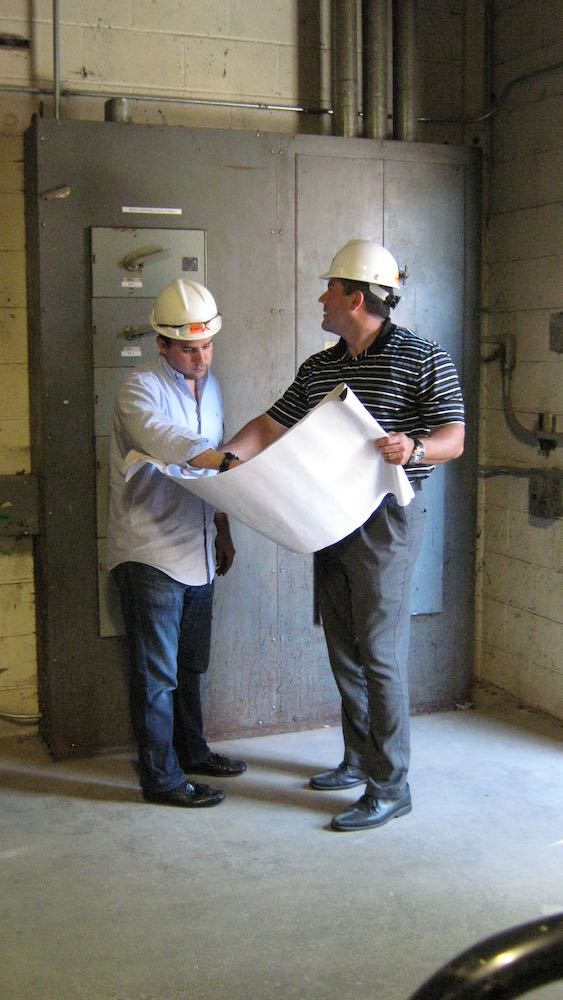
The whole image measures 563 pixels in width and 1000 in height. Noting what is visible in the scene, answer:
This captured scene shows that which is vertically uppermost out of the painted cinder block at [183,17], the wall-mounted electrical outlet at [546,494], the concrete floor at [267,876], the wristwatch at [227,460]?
the painted cinder block at [183,17]

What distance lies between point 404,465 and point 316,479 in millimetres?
269

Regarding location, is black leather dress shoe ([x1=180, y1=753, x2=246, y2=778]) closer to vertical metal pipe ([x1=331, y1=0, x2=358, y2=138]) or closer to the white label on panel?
the white label on panel

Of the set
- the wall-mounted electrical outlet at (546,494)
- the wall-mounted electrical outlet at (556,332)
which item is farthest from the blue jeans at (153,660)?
the wall-mounted electrical outlet at (556,332)

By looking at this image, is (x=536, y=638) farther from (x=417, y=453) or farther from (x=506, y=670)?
(x=417, y=453)

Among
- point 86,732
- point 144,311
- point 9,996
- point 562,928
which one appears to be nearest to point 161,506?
point 144,311

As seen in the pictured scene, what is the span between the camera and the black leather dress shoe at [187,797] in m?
3.40

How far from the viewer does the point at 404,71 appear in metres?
4.12

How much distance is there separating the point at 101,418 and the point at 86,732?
1.14 meters

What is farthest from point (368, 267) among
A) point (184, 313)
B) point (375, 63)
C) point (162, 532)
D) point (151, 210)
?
point (375, 63)

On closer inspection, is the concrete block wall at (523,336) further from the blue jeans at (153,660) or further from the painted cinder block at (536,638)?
the blue jeans at (153,660)

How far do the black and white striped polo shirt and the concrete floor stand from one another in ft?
3.71

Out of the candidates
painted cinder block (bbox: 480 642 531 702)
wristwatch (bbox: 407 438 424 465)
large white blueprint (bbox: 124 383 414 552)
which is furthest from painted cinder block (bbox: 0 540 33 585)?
painted cinder block (bbox: 480 642 531 702)

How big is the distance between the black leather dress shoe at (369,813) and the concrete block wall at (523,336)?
42.3 inches

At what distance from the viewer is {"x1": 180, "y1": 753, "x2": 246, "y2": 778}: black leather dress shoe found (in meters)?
3.66
